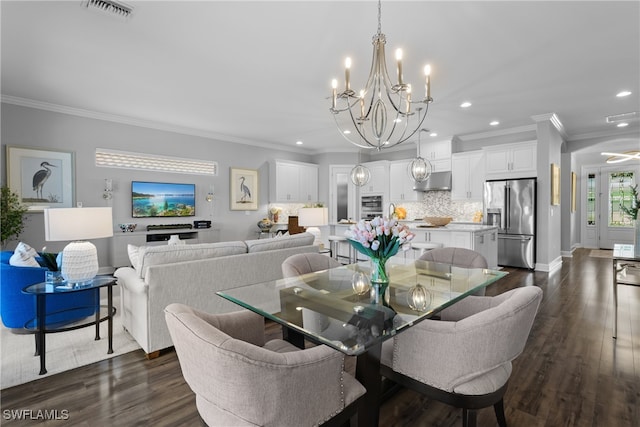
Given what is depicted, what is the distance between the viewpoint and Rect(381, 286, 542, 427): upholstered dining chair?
4.36 ft

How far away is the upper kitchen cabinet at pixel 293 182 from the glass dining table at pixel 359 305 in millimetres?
5547

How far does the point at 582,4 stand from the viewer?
98.6 inches

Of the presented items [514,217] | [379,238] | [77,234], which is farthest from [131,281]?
[514,217]

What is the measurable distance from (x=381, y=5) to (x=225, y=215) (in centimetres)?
548

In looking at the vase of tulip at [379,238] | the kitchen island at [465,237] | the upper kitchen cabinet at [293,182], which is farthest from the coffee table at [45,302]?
the upper kitchen cabinet at [293,182]

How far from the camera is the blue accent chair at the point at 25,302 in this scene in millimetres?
2789

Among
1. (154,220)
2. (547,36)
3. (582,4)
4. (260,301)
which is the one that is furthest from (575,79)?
(154,220)

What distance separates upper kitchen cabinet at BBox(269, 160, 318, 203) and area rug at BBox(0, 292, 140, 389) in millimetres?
5055

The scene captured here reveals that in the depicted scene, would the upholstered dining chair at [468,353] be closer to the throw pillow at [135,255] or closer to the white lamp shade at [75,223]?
the throw pillow at [135,255]

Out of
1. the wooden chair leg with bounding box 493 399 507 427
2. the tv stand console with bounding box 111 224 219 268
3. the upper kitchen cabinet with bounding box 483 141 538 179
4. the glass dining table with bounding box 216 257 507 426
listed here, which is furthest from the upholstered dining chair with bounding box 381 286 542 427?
the upper kitchen cabinet with bounding box 483 141 538 179

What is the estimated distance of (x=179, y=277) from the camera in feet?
8.78

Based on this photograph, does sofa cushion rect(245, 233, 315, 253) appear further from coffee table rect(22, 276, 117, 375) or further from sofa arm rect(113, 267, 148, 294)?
coffee table rect(22, 276, 117, 375)

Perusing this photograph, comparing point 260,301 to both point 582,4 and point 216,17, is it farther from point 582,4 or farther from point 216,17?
point 582,4

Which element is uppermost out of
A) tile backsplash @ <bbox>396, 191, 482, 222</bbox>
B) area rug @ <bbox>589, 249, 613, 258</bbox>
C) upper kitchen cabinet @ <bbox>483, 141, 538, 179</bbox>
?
upper kitchen cabinet @ <bbox>483, 141, 538, 179</bbox>
